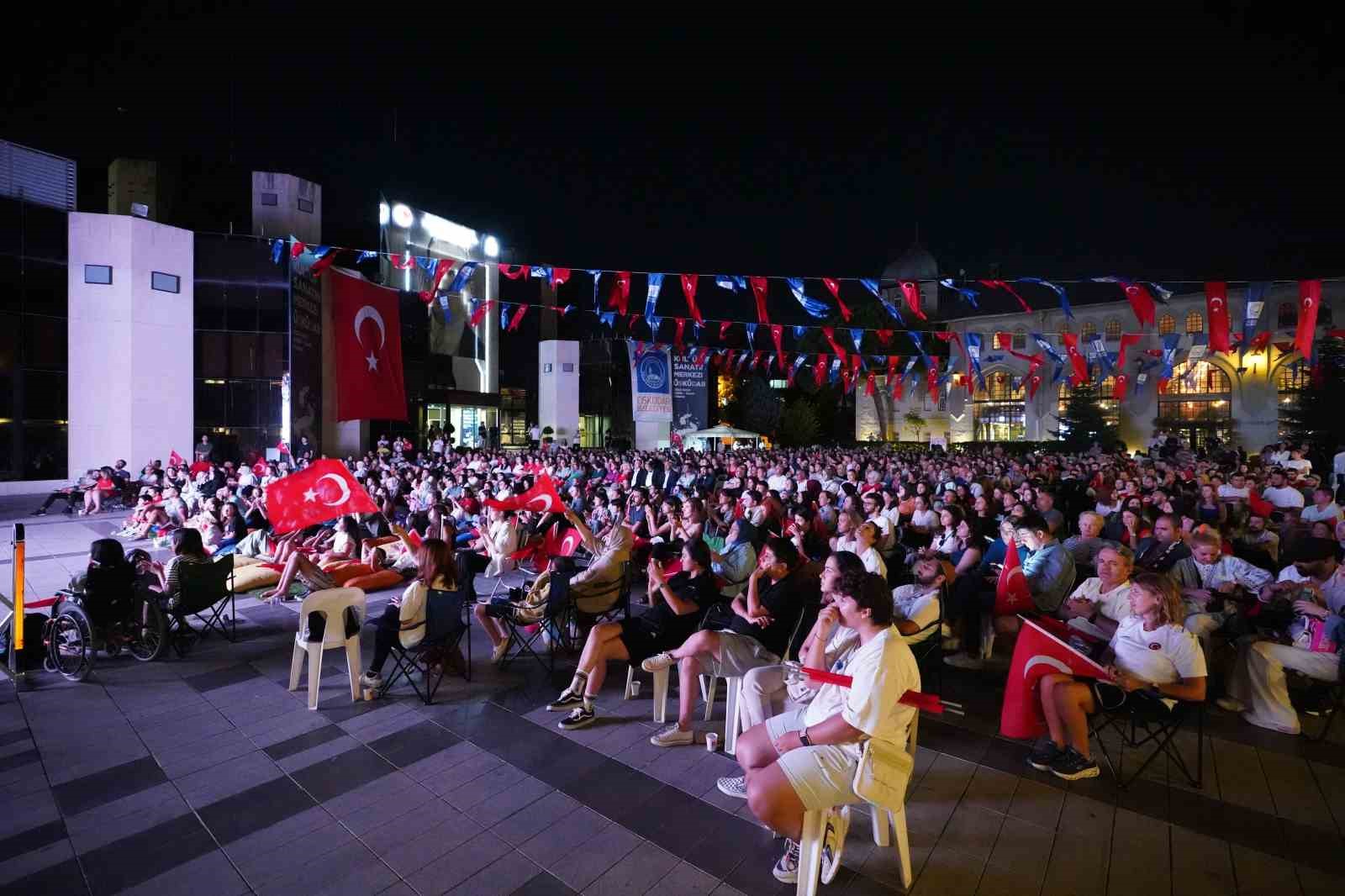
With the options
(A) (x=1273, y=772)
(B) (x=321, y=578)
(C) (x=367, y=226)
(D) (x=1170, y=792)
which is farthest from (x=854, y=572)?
(C) (x=367, y=226)

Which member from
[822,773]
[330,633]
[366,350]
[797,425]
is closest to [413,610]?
[330,633]

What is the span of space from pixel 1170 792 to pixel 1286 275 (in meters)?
63.1

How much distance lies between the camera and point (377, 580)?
8219mm

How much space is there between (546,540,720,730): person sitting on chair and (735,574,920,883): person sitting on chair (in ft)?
6.44

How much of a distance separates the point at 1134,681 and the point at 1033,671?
50 cm

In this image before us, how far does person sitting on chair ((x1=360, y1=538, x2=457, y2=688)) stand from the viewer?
5.05 m

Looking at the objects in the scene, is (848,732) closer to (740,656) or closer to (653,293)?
(740,656)

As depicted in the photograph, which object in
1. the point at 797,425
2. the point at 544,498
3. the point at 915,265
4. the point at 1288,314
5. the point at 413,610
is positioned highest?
the point at 915,265

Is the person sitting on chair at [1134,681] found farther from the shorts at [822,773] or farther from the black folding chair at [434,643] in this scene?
the black folding chair at [434,643]

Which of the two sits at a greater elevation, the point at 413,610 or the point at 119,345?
the point at 119,345

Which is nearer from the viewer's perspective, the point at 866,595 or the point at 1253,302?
the point at 866,595

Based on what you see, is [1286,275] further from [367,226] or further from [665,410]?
[367,226]

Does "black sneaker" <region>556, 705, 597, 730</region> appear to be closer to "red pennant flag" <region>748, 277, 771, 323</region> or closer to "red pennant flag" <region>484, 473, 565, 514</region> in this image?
"red pennant flag" <region>484, 473, 565, 514</region>

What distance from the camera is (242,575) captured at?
332 inches
